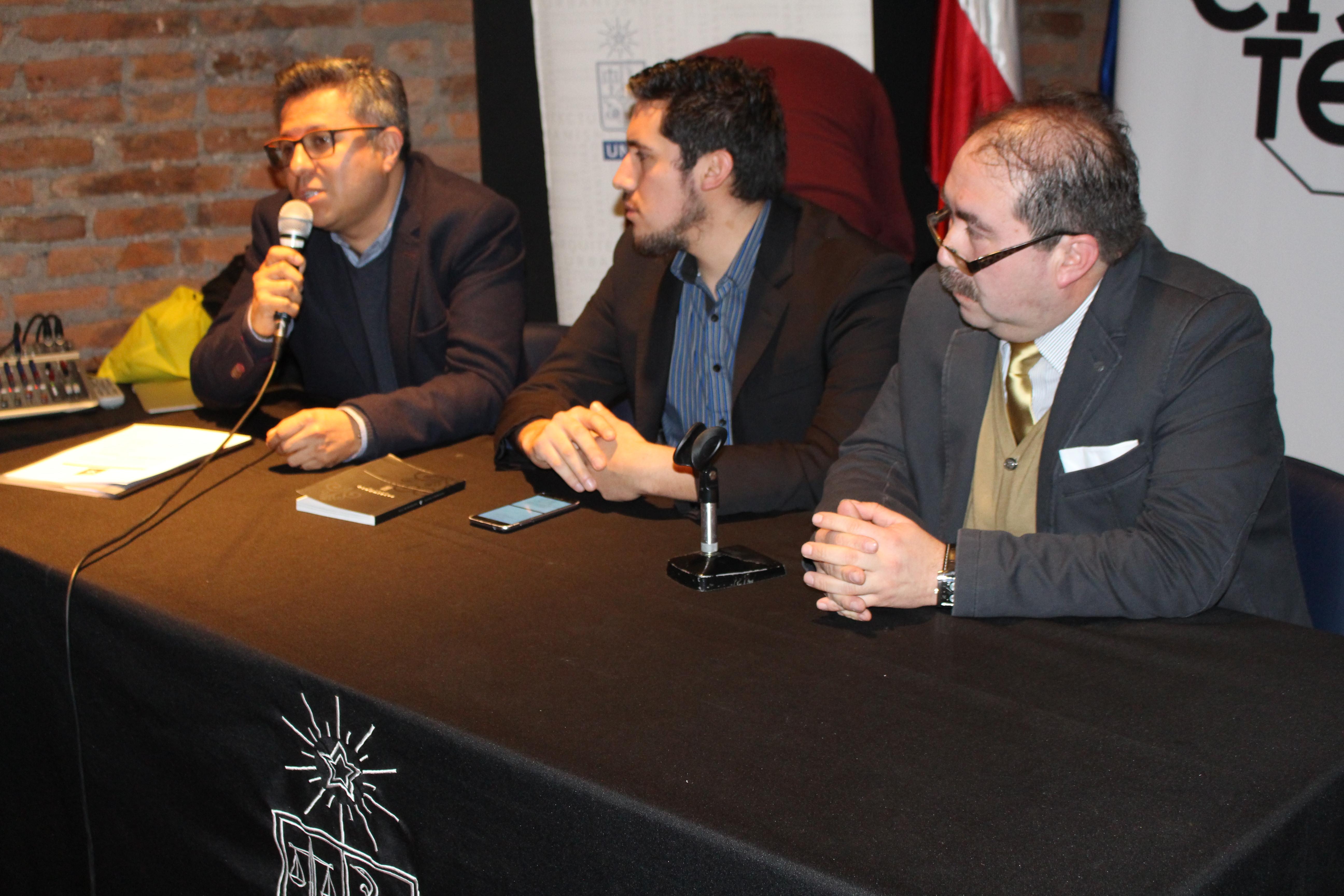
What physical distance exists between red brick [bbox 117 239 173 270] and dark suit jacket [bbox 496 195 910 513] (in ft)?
5.69

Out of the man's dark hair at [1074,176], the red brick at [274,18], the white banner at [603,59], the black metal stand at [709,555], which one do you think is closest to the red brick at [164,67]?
the red brick at [274,18]

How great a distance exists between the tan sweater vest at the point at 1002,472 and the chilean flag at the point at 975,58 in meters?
1.72

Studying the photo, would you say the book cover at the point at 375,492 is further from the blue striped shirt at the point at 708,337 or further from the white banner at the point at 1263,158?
the white banner at the point at 1263,158

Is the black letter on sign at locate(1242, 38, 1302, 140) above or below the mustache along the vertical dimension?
above

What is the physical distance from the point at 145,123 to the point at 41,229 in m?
0.43

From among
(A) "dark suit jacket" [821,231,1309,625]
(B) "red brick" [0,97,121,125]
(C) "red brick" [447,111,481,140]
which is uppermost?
(B) "red brick" [0,97,121,125]

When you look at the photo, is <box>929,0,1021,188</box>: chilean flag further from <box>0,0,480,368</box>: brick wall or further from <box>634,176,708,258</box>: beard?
<box>0,0,480,368</box>: brick wall

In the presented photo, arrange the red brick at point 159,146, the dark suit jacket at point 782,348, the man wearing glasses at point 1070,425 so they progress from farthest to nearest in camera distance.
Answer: the red brick at point 159,146, the dark suit jacket at point 782,348, the man wearing glasses at point 1070,425

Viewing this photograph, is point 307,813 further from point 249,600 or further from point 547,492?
point 547,492

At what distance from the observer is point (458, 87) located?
3576mm

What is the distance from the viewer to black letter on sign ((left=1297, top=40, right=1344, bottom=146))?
94.2 inches

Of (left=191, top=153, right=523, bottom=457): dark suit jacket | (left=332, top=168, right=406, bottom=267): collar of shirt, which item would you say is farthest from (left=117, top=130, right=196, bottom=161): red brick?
(left=332, top=168, right=406, bottom=267): collar of shirt

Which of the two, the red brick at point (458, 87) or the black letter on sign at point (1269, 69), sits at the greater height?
the red brick at point (458, 87)

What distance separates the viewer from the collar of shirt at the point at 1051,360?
1564mm
